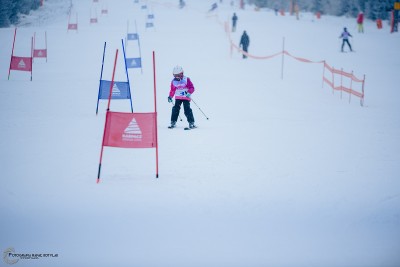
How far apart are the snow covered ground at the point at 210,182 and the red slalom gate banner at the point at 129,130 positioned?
0.66 m

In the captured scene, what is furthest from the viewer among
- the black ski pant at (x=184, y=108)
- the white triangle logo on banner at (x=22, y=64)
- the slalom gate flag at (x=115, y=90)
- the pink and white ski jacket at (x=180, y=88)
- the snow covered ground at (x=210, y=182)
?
the white triangle logo on banner at (x=22, y=64)

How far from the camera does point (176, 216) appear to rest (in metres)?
4.80

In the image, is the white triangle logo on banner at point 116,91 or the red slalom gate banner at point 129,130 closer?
the red slalom gate banner at point 129,130

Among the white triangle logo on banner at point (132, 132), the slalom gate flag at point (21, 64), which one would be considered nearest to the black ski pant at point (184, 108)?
the white triangle logo on banner at point (132, 132)

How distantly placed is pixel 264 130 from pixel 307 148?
1.79 m

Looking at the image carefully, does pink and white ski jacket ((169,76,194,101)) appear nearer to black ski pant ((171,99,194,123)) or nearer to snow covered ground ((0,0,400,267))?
black ski pant ((171,99,194,123))

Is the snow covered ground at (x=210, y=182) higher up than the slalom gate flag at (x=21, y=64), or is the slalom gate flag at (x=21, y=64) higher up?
the slalom gate flag at (x=21, y=64)

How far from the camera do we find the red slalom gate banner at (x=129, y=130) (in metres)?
5.62

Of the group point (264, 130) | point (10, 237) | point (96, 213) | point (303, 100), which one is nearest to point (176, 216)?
point (96, 213)

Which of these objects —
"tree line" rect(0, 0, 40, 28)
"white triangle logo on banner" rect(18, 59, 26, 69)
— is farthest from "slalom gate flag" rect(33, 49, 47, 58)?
"tree line" rect(0, 0, 40, 28)

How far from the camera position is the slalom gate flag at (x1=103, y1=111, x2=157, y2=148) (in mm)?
5625

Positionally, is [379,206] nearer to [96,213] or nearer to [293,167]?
[293,167]

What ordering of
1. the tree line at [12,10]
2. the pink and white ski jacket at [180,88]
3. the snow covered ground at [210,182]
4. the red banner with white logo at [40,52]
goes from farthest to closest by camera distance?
1. the tree line at [12,10]
2. the red banner with white logo at [40,52]
3. the pink and white ski jacket at [180,88]
4. the snow covered ground at [210,182]

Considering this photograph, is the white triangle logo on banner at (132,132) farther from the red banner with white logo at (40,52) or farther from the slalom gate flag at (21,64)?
the red banner with white logo at (40,52)
